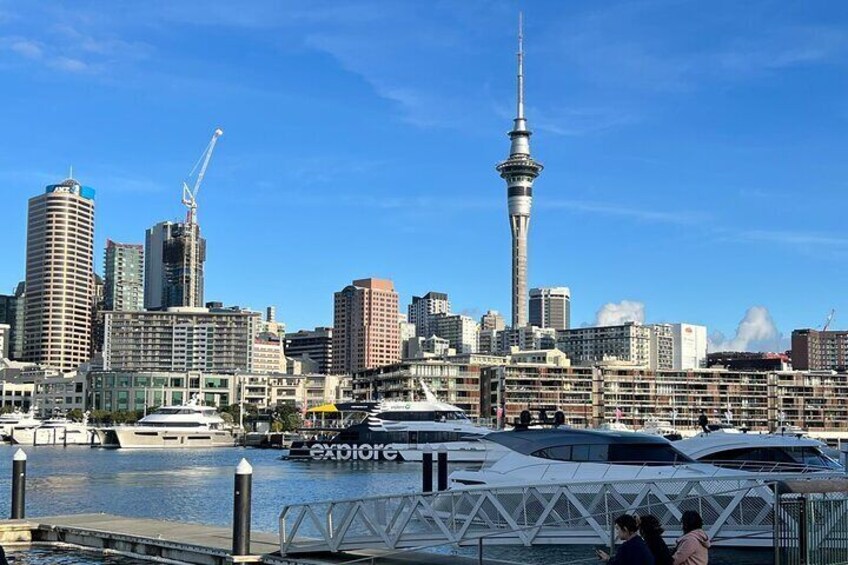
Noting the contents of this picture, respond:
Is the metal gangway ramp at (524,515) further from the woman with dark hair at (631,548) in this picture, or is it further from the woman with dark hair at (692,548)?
the woman with dark hair at (631,548)

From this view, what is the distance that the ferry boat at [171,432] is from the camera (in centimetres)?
15025

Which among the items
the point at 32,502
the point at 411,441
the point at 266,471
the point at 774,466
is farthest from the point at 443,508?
the point at 411,441

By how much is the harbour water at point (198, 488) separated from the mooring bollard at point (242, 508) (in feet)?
17.6

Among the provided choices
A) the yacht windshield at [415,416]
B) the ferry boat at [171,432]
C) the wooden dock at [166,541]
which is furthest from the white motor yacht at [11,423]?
the wooden dock at [166,541]

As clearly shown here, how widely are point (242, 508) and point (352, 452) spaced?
266 feet

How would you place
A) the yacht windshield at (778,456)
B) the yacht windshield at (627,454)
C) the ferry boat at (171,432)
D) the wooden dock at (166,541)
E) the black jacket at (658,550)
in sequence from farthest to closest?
1. the ferry boat at (171,432)
2. the yacht windshield at (778,456)
3. the yacht windshield at (627,454)
4. the wooden dock at (166,541)
5. the black jacket at (658,550)

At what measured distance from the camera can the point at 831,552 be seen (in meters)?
19.4

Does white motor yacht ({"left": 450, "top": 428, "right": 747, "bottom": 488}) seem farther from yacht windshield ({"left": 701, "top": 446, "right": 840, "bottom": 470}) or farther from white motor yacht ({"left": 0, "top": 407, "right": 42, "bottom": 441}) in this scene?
white motor yacht ({"left": 0, "top": 407, "right": 42, "bottom": 441})

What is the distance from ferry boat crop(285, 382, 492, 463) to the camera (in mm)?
106062

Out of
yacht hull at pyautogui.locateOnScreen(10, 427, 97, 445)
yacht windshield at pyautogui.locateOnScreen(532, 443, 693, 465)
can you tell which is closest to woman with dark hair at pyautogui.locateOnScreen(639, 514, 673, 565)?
yacht windshield at pyautogui.locateOnScreen(532, 443, 693, 465)

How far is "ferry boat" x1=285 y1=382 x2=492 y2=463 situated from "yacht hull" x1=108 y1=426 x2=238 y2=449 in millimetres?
45002

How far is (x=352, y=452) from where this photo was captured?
10812 centimetres

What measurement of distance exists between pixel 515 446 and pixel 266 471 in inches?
2229

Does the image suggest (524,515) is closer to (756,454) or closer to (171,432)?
(756,454)
